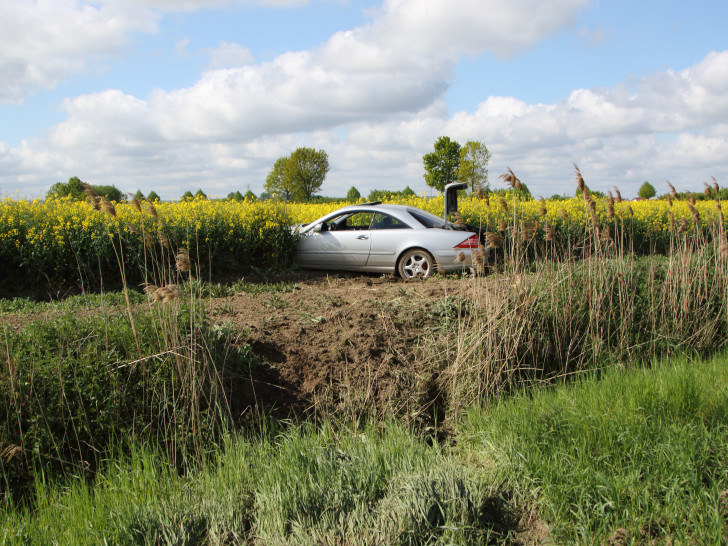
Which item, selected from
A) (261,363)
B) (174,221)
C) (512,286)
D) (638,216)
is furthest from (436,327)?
(638,216)

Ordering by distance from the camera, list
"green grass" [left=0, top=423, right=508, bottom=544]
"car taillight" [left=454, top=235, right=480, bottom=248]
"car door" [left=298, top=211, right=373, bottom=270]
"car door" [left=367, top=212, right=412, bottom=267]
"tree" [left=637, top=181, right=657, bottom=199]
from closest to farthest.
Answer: "green grass" [left=0, top=423, right=508, bottom=544]
"car taillight" [left=454, top=235, right=480, bottom=248]
"car door" [left=367, top=212, right=412, bottom=267]
"car door" [left=298, top=211, right=373, bottom=270]
"tree" [left=637, top=181, right=657, bottom=199]

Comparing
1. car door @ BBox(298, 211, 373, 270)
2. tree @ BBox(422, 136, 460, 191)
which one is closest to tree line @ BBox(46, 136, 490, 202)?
tree @ BBox(422, 136, 460, 191)

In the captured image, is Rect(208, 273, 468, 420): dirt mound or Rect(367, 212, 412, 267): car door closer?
Rect(208, 273, 468, 420): dirt mound

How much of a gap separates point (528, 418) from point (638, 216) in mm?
14252

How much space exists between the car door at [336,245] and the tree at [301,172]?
93.1ft

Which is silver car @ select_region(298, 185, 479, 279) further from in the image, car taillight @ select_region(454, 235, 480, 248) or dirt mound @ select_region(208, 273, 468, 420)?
dirt mound @ select_region(208, 273, 468, 420)

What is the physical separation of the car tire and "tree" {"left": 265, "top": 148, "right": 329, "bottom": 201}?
29719 mm

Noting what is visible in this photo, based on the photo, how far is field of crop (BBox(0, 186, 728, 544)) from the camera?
10.3ft

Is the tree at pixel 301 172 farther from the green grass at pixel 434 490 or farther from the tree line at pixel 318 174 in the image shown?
the green grass at pixel 434 490

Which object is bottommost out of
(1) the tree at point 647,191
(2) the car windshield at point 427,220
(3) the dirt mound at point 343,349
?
(3) the dirt mound at point 343,349

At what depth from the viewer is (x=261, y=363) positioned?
17.7ft

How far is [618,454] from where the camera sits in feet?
12.1

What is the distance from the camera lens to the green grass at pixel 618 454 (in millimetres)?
3113

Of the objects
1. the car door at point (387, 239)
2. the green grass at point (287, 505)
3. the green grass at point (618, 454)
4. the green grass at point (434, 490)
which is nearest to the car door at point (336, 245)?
the car door at point (387, 239)
